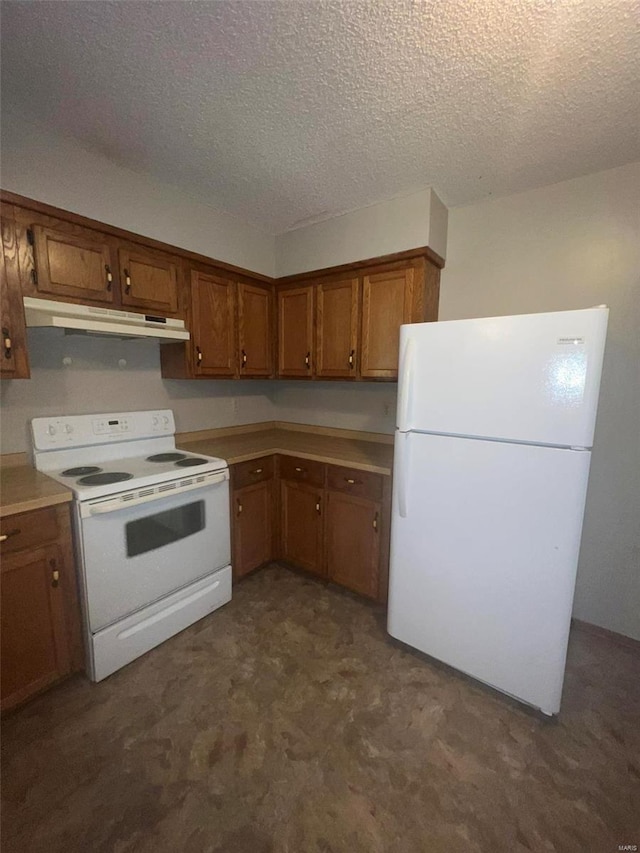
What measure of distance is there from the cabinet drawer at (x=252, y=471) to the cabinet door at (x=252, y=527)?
37 mm

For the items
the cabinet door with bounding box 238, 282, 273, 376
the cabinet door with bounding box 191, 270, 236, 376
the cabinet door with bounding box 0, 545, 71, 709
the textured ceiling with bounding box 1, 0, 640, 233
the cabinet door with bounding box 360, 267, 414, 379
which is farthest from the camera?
the cabinet door with bounding box 238, 282, 273, 376

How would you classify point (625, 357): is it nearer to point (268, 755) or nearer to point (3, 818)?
point (268, 755)

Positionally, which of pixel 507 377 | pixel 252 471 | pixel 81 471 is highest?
pixel 507 377

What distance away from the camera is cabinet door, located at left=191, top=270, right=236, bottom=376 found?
2346 mm

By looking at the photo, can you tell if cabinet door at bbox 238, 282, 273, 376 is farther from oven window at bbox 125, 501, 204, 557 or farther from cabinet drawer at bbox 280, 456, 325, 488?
oven window at bbox 125, 501, 204, 557

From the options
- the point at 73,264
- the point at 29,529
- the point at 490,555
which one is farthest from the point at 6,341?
the point at 490,555

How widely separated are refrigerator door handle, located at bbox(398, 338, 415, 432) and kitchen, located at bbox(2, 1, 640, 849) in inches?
33.3

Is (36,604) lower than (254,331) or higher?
lower

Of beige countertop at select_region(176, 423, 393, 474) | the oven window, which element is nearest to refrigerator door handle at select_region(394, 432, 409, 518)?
beige countertop at select_region(176, 423, 393, 474)

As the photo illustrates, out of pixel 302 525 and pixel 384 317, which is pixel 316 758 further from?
pixel 384 317

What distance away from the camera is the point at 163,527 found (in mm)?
1921

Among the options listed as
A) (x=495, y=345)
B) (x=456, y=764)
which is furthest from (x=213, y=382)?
(x=456, y=764)

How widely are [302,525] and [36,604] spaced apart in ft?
4.98

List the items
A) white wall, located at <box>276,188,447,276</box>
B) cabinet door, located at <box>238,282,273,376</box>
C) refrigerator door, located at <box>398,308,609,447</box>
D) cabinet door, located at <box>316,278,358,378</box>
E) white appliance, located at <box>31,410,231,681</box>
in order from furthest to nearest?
cabinet door, located at <box>238,282,273,376</box> < cabinet door, located at <box>316,278,358,378</box> < white wall, located at <box>276,188,447,276</box> < white appliance, located at <box>31,410,231,681</box> < refrigerator door, located at <box>398,308,609,447</box>
